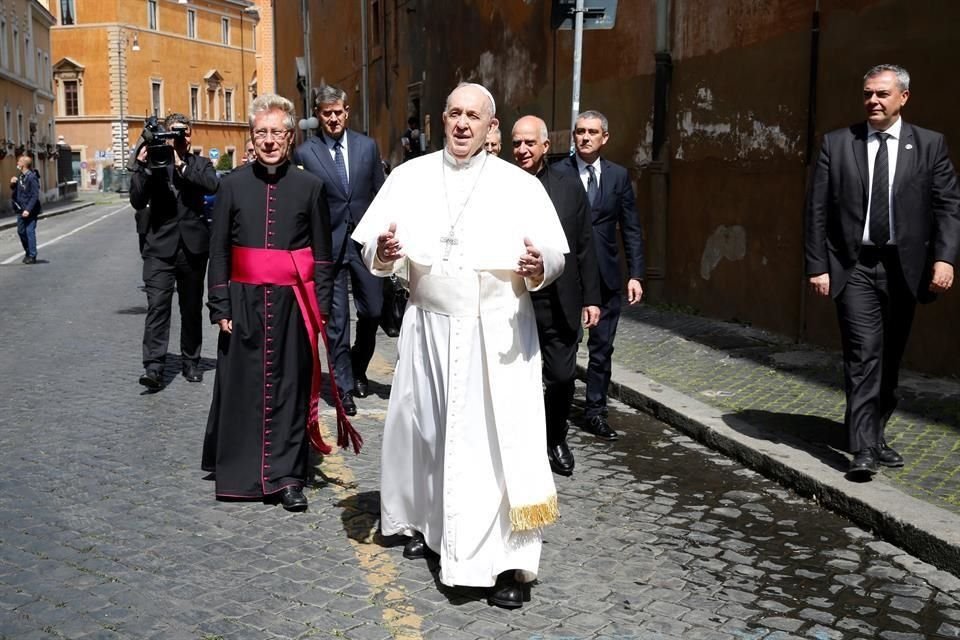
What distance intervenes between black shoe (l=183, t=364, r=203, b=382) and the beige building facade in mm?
36593

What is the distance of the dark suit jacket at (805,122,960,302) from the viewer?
574 cm

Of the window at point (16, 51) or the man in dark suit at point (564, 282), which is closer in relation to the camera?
the man in dark suit at point (564, 282)

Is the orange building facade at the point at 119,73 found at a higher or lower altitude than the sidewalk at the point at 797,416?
higher

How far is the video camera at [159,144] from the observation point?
8.31m

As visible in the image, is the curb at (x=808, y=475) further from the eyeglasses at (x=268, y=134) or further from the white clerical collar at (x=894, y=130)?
the eyeglasses at (x=268, y=134)

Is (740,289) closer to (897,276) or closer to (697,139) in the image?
(697,139)

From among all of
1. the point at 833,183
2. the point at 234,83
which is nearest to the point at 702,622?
the point at 833,183

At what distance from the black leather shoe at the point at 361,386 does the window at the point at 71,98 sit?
228 feet

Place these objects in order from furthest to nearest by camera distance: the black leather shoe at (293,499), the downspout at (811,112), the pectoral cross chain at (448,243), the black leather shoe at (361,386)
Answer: the downspout at (811,112)
the black leather shoe at (361,386)
the black leather shoe at (293,499)
the pectoral cross chain at (448,243)

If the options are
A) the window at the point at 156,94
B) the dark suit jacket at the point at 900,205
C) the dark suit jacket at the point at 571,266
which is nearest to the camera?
the dark suit jacket at the point at 571,266

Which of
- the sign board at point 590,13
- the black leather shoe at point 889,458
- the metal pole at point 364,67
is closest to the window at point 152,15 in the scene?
the metal pole at point 364,67

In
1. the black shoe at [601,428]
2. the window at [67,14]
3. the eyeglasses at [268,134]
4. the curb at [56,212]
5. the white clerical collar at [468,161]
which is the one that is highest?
the window at [67,14]

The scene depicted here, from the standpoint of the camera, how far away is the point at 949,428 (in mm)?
6977

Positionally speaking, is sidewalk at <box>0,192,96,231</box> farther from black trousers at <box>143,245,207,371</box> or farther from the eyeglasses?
the eyeglasses
